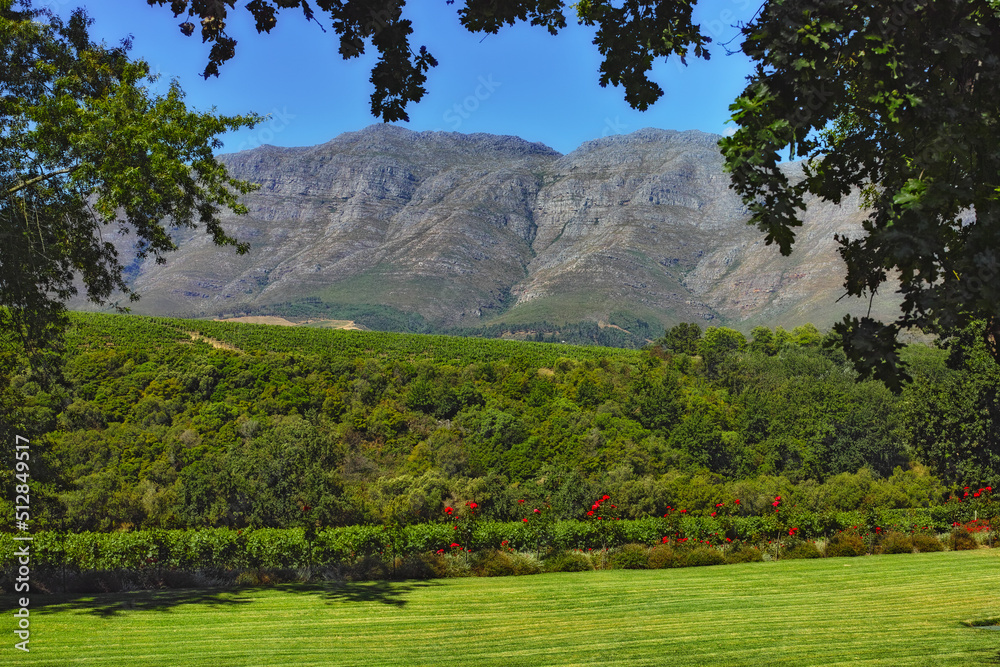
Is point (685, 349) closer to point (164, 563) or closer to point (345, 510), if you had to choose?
point (345, 510)

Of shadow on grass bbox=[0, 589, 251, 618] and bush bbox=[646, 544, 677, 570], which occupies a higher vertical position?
shadow on grass bbox=[0, 589, 251, 618]

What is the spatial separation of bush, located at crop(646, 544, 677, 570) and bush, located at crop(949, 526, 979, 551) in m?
10.1

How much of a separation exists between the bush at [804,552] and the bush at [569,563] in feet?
22.6

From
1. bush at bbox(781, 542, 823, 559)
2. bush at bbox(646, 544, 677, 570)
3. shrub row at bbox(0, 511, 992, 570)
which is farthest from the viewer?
bush at bbox(781, 542, 823, 559)

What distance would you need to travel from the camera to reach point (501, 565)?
60.6 feet

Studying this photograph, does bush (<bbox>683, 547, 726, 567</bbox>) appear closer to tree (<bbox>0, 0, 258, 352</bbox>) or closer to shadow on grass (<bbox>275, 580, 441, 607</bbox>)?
shadow on grass (<bbox>275, 580, 441, 607</bbox>)

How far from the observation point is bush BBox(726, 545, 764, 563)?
68.7 ft

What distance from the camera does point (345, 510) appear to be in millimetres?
30312

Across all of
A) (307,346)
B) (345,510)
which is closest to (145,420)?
(345,510)

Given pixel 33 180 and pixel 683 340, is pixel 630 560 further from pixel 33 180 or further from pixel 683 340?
pixel 683 340

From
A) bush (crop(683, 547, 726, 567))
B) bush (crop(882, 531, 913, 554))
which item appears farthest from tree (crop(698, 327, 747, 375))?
bush (crop(683, 547, 726, 567))

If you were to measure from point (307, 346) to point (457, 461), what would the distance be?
39.9 metres

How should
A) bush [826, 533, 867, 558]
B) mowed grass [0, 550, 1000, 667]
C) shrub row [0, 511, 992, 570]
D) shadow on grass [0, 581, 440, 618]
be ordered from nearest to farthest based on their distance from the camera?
mowed grass [0, 550, 1000, 667] → shadow on grass [0, 581, 440, 618] → shrub row [0, 511, 992, 570] → bush [826, 533, 867, 558]

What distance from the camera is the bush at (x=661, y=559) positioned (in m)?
19.9
